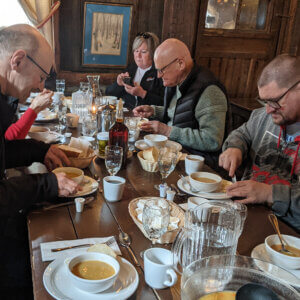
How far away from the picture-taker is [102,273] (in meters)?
0.91

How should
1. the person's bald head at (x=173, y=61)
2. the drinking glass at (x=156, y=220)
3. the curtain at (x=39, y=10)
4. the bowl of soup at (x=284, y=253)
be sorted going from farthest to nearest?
1. the curtain at (x=39, y=10)
2. the person's bald head at (x=173, y=61)
3. the drinking glass at (x=156, y=220)
4. the bowl of soup at (x=284, y=253)

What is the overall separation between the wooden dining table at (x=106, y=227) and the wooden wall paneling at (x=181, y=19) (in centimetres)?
339

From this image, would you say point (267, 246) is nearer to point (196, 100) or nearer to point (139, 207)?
point (139, 207)

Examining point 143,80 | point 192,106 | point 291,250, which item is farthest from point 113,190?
point 143,80

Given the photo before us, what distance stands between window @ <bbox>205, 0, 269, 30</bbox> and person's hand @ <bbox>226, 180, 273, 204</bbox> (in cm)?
365

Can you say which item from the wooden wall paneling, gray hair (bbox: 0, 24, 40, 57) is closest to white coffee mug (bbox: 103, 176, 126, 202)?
gray hair (bbox: 0, 24, 40, 57)

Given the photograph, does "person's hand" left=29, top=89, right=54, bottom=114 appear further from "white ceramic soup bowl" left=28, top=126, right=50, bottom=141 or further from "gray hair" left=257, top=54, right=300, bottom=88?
→ "gray hair" left=257, top=54, right=300, bottom=88

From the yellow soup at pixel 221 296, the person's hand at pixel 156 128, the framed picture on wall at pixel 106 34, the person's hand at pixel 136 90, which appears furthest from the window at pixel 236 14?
the yellow soup at pixel 221 296

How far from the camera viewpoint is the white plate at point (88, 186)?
1.42m

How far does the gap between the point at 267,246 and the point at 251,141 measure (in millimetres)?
1206

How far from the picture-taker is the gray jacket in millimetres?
1812

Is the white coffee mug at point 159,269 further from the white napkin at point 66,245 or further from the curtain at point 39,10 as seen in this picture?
the curtain at point 39,10

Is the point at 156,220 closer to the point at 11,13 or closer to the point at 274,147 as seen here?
the point at 274,147

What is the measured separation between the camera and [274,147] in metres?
1.96
